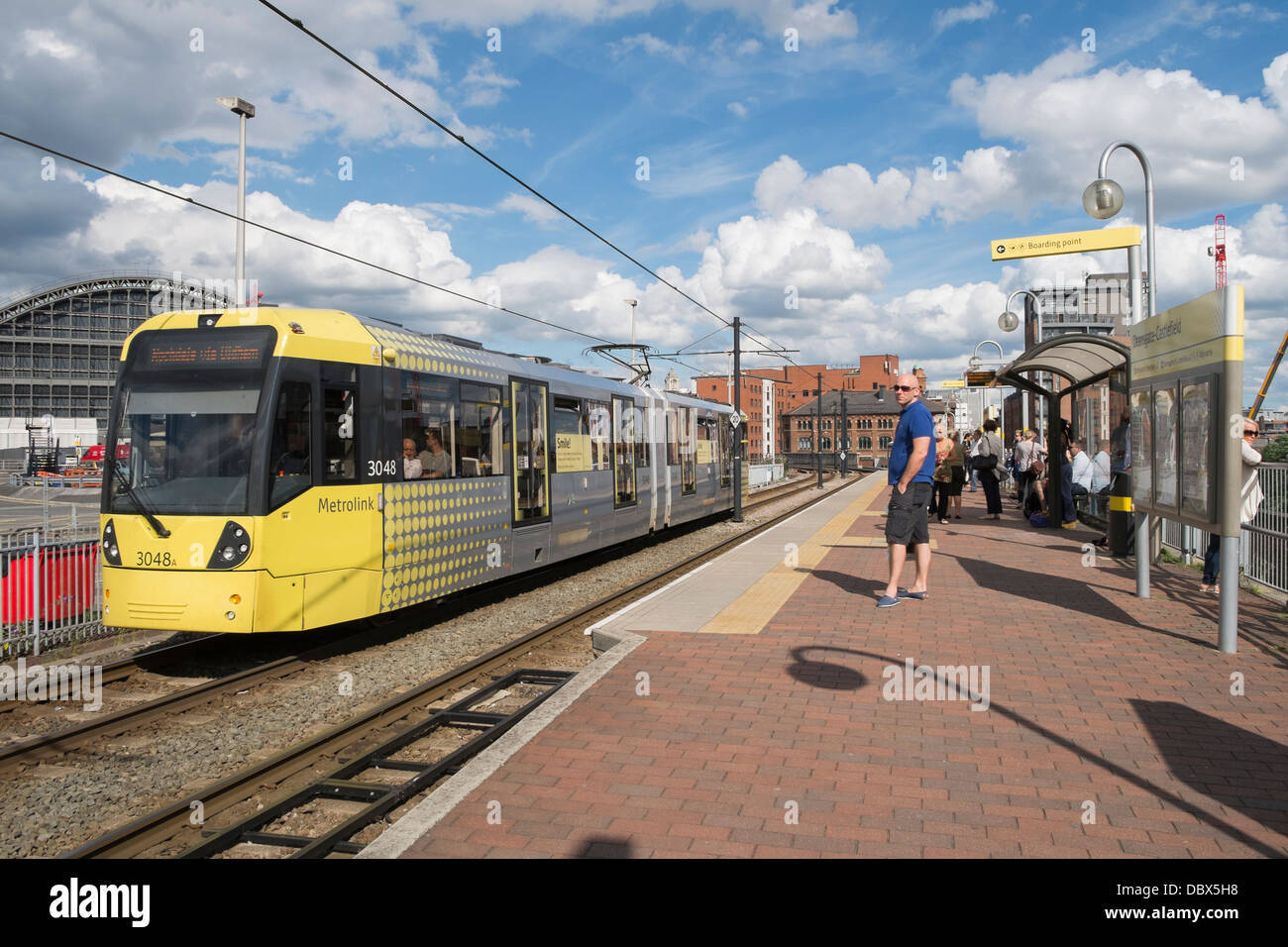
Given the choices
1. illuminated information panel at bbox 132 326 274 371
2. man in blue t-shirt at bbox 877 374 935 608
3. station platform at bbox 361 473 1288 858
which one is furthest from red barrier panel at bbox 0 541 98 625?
man in blue t-shirt at bbox 877 374 935 608

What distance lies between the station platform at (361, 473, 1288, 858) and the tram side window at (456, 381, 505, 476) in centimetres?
278

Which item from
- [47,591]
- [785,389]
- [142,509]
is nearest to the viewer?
[142,509]

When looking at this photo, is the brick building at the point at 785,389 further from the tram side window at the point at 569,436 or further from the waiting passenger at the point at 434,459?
the waiting passenger at the point at 434,459

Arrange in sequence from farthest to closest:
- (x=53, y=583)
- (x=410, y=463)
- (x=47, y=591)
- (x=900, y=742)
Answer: (x=53, y=583) → (x=47, y=591) → (x=410, y=463) → (x=900, y=742)

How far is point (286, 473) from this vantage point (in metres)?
7.71

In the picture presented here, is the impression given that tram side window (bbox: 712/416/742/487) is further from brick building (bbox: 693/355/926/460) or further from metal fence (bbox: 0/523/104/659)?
brick building (bbox: 693/355/926/460)

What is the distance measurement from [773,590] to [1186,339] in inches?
190

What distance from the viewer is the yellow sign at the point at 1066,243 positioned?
33.8 ft

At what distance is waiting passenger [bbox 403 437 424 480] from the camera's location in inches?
353

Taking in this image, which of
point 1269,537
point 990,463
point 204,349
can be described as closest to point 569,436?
point 204,349

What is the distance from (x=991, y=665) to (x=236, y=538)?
5968mm

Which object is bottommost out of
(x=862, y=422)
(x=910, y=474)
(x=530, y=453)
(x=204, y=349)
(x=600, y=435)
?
(x=910, y=474)

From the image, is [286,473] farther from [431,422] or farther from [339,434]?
[431,422]
